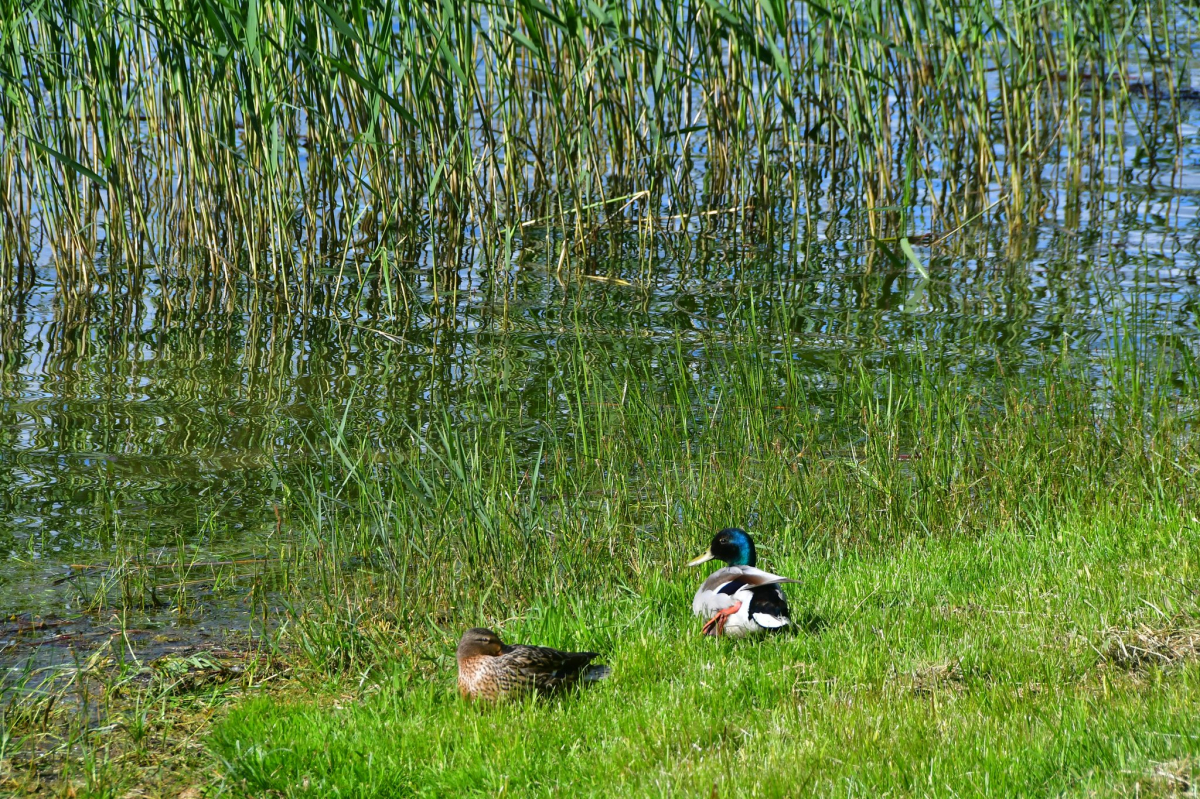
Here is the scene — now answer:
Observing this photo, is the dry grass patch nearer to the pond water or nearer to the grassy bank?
the grassy bank

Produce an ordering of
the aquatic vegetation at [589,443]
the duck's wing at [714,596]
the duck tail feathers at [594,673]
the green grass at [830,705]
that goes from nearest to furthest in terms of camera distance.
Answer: the green grass at [830,705], the aquatic vegetation at [589,443], the duck tail feathers at [594,673], the duck's wing at [714,596]

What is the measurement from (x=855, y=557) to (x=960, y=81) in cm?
691

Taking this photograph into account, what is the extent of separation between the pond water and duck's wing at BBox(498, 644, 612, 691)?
1.53m

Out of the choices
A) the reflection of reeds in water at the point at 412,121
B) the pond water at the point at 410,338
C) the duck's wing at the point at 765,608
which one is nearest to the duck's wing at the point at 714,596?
Result: the duck's wing at the point at 765,608

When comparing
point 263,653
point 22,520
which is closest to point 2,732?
point 263,653

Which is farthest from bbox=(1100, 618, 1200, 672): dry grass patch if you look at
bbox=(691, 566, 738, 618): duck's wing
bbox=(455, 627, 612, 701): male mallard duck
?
bbox=(455, 627, 612, 701): male mallard duck

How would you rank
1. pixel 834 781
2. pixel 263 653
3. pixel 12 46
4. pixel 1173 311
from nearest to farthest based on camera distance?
pixel 834 781, pixel 263 653, pixel 12 46, pixel 1173 311

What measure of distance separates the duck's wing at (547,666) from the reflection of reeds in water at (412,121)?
347 centimetres

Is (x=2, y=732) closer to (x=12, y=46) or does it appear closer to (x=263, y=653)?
(x=263, y=653)

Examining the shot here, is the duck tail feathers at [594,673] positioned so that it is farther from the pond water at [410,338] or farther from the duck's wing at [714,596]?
the pond water at [410,338]

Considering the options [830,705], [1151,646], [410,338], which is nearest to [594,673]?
[830,705]

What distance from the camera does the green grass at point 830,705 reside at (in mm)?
2906

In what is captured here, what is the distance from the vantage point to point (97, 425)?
21.6 feet

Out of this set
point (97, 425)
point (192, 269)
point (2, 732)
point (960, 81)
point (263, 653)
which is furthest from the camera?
point (960, 81)
